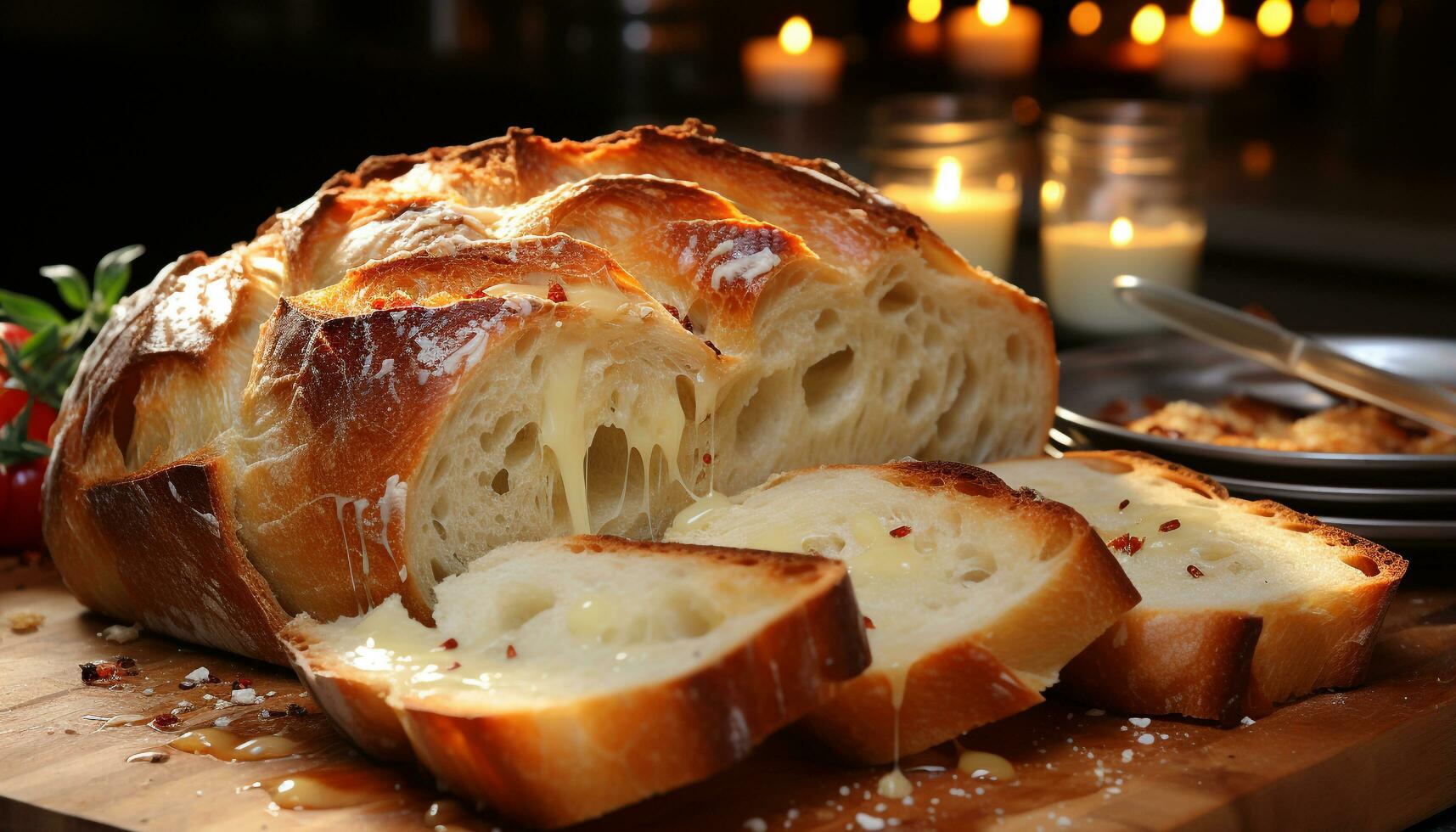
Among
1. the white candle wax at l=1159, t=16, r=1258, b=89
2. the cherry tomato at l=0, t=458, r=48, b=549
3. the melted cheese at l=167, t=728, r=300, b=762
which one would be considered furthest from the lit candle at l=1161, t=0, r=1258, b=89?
the melted cheese at l=167, t=728, r=300, b=762

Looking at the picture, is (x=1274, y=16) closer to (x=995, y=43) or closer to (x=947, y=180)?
(x=995, y=43)

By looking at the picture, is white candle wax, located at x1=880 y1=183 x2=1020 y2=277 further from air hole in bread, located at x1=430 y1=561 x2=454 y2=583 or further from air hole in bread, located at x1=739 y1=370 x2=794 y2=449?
air hole in bread, located at x1=430 y1=561 x2=454 y2=583

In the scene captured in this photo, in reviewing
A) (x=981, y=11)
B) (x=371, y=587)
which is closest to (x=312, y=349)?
(x=371, y=587)

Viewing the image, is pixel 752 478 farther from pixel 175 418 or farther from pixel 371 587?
pixel 175 418

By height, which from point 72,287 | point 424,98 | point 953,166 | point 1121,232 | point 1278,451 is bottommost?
point 1278,451

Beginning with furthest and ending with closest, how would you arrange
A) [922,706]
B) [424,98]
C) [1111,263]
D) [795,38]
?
[424,98]
[795,38]
[1111,263]
[922,706]

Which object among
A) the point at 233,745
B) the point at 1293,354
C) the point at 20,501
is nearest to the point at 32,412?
the point at 20,501
